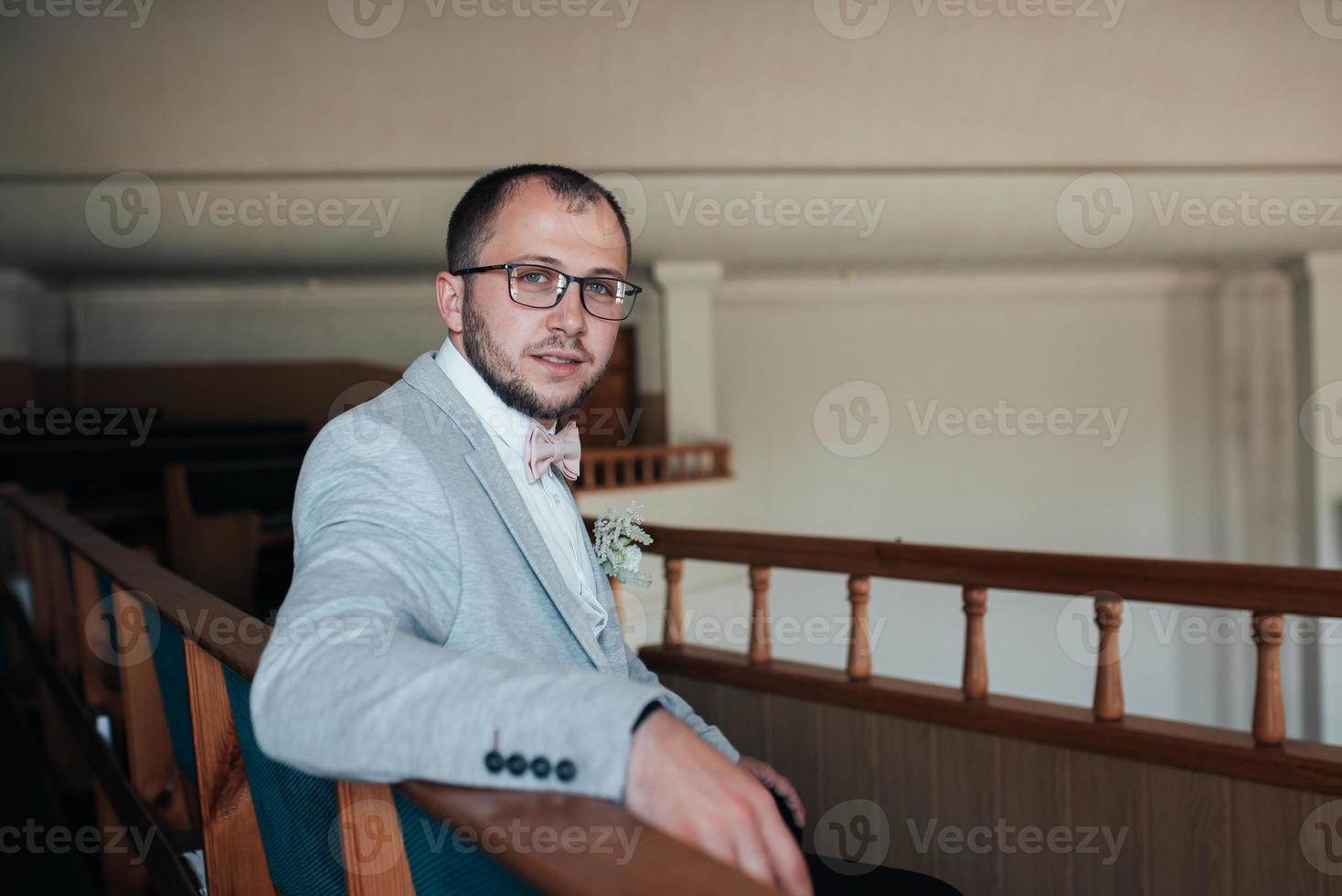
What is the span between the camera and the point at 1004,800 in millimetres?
2350

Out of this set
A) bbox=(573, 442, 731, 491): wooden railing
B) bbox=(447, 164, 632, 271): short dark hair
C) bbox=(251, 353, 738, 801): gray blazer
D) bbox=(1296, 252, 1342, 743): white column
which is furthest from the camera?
bbox=(1296, 252, 1342, 743): white column

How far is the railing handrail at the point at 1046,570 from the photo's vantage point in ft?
6.20

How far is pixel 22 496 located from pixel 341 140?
3471 mm

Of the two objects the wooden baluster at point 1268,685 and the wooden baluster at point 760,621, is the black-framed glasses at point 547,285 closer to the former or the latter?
the wooden baluster at point 1268,685

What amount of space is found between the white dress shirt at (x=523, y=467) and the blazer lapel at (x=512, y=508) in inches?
1.5

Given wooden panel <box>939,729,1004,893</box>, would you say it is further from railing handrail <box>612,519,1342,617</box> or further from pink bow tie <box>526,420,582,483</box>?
pink bow tie <box>526,420,582,483</box>

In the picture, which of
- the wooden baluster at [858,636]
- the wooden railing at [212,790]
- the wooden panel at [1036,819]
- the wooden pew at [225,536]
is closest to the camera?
the wooden railing at [212,790]

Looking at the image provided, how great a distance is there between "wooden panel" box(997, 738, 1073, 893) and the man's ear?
1773 millimetres

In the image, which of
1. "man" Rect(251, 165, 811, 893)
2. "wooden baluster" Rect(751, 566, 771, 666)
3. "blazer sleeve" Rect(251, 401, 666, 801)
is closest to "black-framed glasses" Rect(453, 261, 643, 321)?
"man" Rect(251, 165, 811, 893)

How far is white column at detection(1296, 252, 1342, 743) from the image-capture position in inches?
342

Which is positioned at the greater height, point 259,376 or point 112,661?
point 259,376

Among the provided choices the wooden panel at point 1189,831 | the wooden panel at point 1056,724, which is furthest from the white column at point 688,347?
the wooden panel at point 1189,831

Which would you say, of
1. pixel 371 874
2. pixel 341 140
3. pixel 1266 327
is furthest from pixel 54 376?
pixel 1266 327

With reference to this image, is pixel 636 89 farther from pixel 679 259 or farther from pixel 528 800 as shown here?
pixel 528 800
